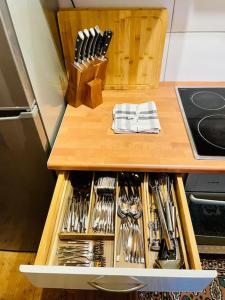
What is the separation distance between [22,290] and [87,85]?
1088 mm

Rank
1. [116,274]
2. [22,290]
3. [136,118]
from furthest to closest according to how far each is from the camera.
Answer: [22,290] < [136,118] < [116,274]

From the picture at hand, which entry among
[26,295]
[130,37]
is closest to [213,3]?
[130,37]

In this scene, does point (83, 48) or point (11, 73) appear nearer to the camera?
point (11, 73)

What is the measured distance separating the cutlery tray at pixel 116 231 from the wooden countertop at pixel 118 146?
0.10 metres

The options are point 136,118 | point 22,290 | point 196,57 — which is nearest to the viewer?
point 136,118

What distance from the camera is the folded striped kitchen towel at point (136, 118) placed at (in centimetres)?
88

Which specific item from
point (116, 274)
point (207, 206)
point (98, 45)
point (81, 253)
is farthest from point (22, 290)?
point (98, 45)

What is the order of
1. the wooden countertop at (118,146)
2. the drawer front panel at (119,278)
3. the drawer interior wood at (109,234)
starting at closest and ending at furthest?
the drawer front panel at (119,278)
the drawer interior wood at (109,234)
the wooden countertop at (118,146)

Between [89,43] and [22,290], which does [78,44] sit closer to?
[89,43]

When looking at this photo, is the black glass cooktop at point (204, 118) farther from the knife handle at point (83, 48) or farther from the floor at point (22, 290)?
the floor at point (22, 290)

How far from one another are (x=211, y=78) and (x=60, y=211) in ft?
3.09

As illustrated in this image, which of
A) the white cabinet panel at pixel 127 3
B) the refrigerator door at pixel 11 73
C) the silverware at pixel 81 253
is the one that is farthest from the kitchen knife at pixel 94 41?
the silverware at pixel 81 253

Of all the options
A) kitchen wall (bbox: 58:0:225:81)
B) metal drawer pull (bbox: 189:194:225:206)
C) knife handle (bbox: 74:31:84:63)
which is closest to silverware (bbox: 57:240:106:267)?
metal drawer pull (bbox: 189:194:225:206)

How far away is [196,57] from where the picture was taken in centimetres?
106
